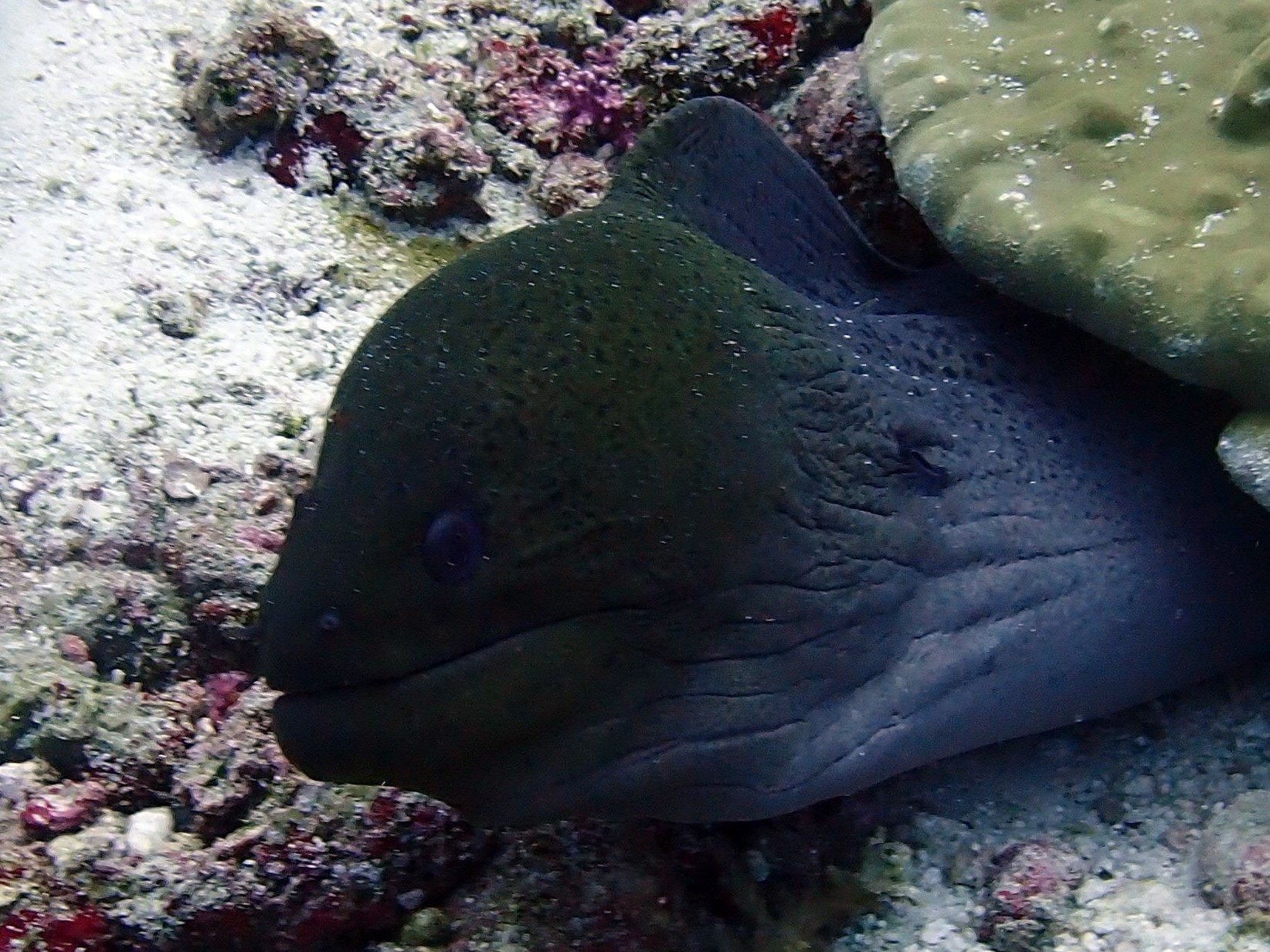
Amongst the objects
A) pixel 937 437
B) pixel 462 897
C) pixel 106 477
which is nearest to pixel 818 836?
pixel 462 897

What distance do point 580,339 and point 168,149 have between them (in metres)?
2.36

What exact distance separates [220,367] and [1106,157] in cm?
235

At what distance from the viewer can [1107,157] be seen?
2.33 metres

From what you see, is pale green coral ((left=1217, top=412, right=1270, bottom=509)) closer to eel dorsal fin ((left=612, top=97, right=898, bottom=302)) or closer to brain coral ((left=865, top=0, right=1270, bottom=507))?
brain coral ((left=865, top=0, right=1270, bottom=507))

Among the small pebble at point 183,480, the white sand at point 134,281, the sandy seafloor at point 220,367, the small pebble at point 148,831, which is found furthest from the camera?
the white sand at point 134,281

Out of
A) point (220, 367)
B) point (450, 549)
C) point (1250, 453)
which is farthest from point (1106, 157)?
point (220, 367)

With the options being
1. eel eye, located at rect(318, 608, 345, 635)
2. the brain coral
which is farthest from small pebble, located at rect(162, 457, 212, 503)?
the brain coral

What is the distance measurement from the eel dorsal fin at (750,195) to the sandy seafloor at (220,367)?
1137 mm

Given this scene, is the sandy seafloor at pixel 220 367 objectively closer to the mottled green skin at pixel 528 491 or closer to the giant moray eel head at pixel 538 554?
the giant moray eel head at pixel 538 554

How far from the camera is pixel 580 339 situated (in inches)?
69.4

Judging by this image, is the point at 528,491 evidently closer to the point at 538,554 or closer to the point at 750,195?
the point at 538,554

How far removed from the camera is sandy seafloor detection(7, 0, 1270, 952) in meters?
2.14

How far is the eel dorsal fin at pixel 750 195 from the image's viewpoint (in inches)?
94.1

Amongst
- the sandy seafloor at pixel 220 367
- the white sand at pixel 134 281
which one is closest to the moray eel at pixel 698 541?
the sandy seafloor at pixel 220 367
